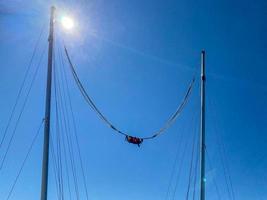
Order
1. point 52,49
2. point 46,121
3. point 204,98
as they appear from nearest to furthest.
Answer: point 46,121 → point 52,49 → point 204,98

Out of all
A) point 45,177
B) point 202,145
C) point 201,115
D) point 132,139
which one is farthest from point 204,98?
point 45,177

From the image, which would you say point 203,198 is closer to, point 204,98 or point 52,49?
point 204,98

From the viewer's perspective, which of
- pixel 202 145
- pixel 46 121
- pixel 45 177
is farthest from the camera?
pixel 202 145

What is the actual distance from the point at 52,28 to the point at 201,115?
13371 mm

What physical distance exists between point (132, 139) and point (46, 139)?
8.83 m

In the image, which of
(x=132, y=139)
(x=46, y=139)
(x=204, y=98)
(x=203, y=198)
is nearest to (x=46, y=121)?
(x=46, y=139)

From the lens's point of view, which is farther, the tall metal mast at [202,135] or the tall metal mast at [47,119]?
the tall metal mast at [202,135]

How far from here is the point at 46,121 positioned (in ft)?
78.9

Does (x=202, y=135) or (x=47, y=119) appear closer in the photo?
(x=47, y=119)

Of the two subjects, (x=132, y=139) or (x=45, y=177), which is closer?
(x=45, y=177)

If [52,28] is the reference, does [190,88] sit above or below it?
above

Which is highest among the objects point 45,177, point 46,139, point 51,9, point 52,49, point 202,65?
point 202,65

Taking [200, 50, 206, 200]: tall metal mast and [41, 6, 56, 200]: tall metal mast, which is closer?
[41, 6, 56, 200]: tall metal mast

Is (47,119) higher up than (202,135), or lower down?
lower down
